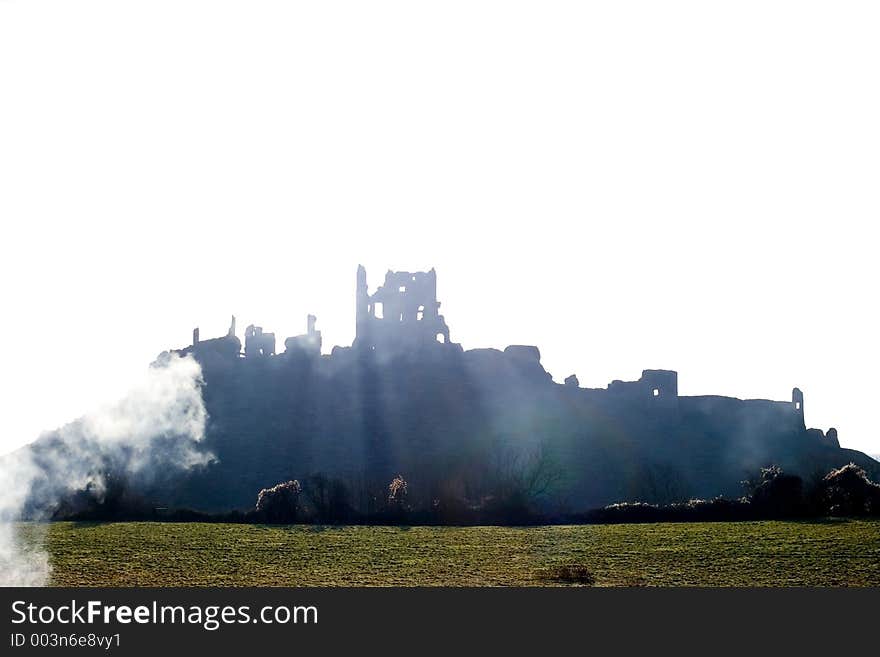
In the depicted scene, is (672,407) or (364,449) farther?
(672,407)

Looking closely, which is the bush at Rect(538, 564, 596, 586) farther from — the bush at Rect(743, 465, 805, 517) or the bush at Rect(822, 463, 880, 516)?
the bush at Rect(822, 463, 880, 516)

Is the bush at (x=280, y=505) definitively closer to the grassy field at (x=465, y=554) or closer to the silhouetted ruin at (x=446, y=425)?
the grassy field at (x=465, y=554)

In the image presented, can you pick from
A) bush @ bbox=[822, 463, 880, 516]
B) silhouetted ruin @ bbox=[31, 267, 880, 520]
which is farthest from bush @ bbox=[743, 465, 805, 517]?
silhouetted ruin @ bbox=[31, 267, 880, 520]

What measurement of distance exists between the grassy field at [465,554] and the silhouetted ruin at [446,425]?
1809 centimetres

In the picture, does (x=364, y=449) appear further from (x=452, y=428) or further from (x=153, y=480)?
(x=153, y=480)

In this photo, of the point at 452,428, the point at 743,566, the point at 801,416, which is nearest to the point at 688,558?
the point at 743,566

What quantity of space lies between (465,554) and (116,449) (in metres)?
38.2

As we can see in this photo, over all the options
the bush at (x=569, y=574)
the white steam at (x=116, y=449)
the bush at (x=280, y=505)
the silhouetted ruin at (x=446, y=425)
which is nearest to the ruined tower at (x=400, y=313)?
the silhouetted ruin at (x=446, y=425)

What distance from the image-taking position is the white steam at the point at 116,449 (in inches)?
2147

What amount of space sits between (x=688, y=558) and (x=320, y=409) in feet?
162

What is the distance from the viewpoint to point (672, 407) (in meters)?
87.6

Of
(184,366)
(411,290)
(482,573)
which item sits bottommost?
(482,573)

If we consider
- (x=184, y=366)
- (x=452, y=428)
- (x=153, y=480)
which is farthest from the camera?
(x=184, y=366)

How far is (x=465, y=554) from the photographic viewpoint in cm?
3362
